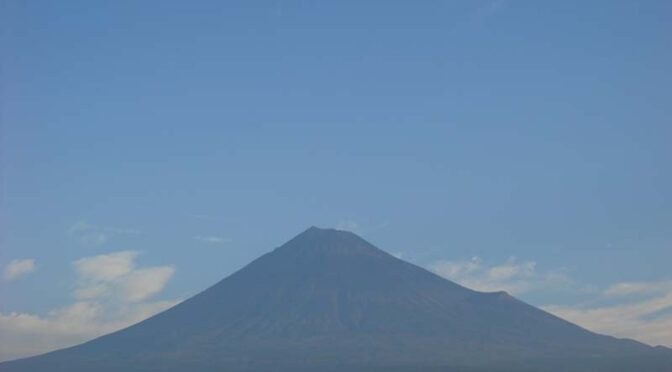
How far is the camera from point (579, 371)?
196750mm

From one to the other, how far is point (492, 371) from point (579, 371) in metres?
16.7

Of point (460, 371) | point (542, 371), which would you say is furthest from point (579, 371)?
point (460, 371)

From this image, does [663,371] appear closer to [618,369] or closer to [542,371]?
[618,369]

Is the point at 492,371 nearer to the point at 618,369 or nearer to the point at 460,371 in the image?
the point at 460,371

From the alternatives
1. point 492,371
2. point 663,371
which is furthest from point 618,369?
point 492,371

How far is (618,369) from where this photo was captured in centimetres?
19925

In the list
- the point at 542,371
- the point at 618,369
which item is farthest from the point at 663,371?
the point at 542,371

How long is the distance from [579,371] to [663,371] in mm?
16048

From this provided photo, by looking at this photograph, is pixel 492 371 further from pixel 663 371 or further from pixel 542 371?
pixel 663 371

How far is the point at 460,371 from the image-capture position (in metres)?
200

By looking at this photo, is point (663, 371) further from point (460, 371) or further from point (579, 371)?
point (460, 371)

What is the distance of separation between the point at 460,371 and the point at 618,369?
30.7 metres

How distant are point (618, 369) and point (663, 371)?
8.36 metres

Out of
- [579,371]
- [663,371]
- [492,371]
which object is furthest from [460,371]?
[663,371]
